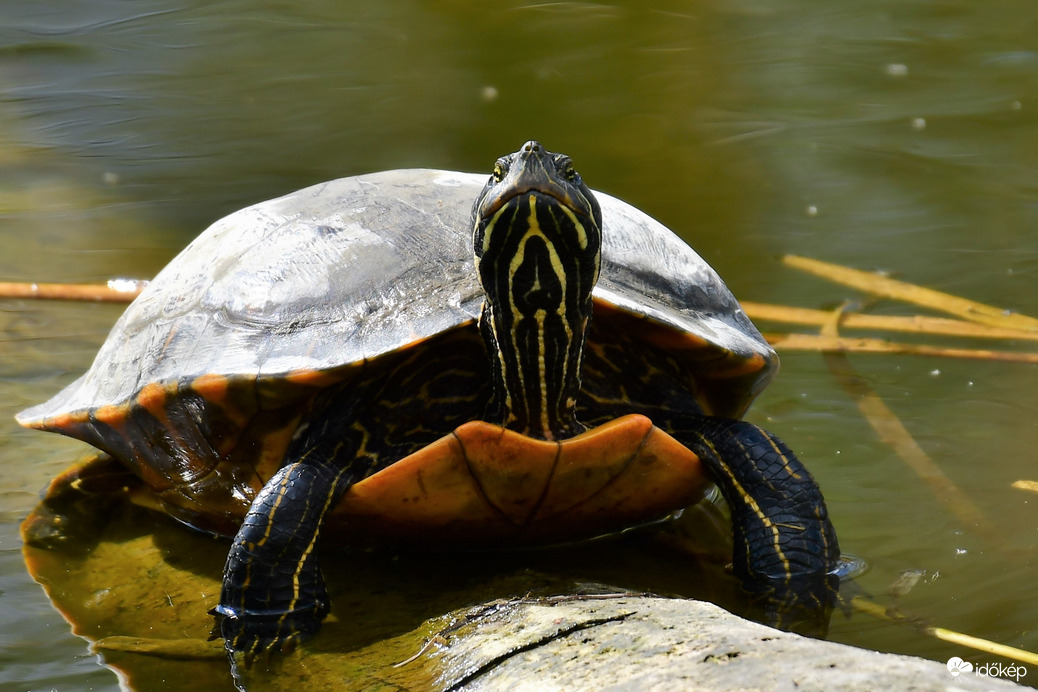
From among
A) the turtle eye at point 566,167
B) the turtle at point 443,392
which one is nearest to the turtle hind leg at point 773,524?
the turtle at point 443,392

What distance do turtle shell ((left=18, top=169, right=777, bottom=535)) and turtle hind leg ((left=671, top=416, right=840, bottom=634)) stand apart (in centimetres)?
30

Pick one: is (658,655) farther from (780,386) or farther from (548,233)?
(780,386)

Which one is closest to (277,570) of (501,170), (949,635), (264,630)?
(264,630)

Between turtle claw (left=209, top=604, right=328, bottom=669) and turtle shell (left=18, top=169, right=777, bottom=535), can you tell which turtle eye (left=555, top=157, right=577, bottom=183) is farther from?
turtle claw (left=209, top=604, right=328, bottom=669)

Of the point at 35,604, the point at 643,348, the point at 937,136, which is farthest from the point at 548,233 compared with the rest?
the point at 937,136

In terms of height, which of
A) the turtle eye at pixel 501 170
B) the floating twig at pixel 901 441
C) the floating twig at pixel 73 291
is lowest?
the floating twig at pixel 73 291

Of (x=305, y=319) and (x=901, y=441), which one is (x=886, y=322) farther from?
(x=305, y=319)

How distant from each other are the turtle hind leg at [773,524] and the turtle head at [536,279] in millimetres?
447

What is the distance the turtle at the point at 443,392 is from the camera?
9.24ft

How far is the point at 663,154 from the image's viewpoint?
305 inches

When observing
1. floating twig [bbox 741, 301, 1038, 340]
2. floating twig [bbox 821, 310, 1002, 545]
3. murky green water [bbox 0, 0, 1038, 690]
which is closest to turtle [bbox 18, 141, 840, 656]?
murky green water [bbox 0, 0, 1038, 690]

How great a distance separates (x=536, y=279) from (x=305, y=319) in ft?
2.37

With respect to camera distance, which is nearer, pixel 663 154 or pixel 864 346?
pixel 864 346

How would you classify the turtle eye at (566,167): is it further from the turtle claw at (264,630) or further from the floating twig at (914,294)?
the floating twig at (914,294)
